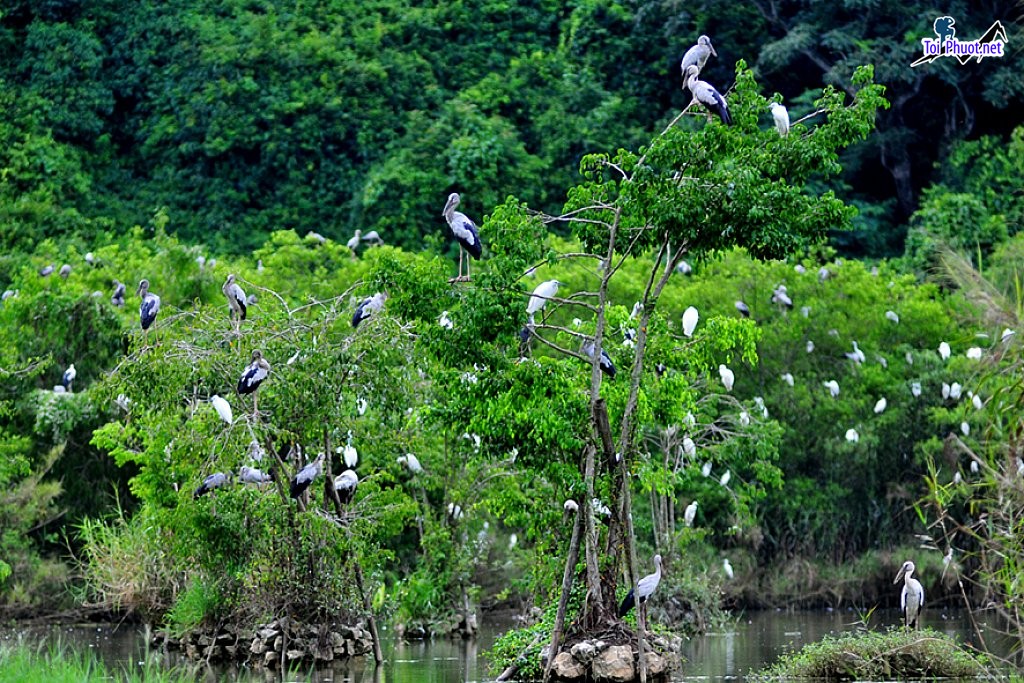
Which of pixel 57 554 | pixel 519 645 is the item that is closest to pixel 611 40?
pixel 57 554

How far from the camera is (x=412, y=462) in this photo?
2002 centimetres

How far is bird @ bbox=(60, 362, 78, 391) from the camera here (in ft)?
82.9

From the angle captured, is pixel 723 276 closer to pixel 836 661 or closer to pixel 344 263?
pixel 344 263

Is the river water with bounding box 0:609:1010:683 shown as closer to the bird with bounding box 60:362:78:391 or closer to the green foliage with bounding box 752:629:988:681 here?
the green foliage with bounding box 752:629:988:681

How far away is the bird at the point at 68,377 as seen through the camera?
2528 centimetres

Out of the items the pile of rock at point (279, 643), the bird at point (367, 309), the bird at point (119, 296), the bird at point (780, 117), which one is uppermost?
the bird at point (119, 296)

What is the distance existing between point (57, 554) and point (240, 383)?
35.6ft

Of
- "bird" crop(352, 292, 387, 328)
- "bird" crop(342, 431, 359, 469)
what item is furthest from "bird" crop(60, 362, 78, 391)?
"bird" crop(352, 292, 387, 328)

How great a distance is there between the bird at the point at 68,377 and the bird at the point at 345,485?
371 inches

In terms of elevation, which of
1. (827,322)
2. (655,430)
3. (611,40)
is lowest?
(655,430)

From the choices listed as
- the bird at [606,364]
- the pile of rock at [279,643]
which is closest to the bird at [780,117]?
the bird at [606,364]

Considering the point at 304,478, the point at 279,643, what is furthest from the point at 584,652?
the point at 279,643

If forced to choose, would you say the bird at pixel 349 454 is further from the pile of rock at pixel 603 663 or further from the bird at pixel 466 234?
the pile of rock at pixel 603 663

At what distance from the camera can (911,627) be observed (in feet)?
51.2
